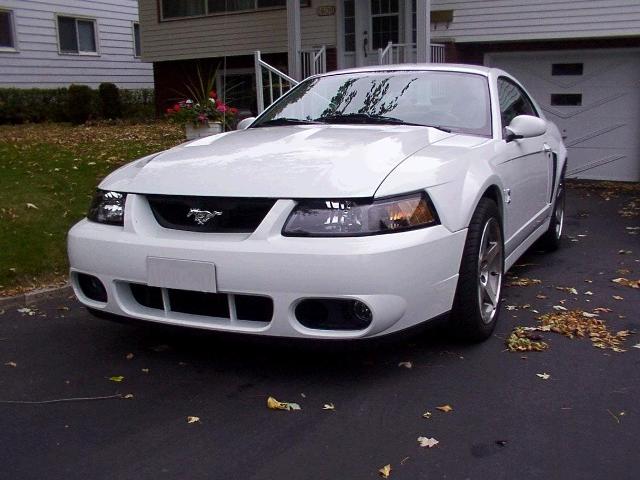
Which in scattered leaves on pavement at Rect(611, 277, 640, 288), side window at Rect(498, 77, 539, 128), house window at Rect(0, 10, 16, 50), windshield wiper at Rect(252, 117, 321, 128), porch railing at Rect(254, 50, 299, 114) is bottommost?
scattered leaves on pavement at Rect(611, 277, 640, 288)

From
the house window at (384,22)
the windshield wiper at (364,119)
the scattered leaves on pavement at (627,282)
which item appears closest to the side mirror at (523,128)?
the windshield wiper at (364,119)

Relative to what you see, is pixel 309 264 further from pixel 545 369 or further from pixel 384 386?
pixel 545 369

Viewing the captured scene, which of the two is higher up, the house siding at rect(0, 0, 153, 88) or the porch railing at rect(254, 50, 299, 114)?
the house siding at rect(0, 0, 153, 88)

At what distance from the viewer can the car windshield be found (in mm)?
4738

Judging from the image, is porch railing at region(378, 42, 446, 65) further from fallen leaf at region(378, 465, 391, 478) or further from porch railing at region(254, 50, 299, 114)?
fallen leaf at region(378, 465, 391, 478)

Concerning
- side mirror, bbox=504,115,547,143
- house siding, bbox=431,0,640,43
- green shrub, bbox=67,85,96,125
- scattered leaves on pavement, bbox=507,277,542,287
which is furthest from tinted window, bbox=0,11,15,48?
side mirror, bbox=504,115,547,143

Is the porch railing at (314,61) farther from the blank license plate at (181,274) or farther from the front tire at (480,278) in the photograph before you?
the blank license plate at (181,274)

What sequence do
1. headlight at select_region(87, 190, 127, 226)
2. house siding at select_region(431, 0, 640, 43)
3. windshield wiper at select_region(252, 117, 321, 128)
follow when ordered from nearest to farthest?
headlight at select_region(87, 190, 127, 226)
windshield wiper at select_region(252, 117, 321, 128)
house siding at select_region(431, 0, 640, 43)

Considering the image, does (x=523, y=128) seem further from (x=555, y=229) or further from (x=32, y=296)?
(x=32, y=296)

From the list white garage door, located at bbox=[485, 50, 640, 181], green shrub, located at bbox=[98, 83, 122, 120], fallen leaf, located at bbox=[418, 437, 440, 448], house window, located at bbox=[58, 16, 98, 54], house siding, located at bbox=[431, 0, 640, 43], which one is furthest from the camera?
house window, located at bbox=[58, 16, 98, 54]

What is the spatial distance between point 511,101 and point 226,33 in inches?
485

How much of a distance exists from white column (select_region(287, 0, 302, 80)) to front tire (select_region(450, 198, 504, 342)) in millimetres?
10885

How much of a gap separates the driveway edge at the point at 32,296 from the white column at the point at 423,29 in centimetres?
889

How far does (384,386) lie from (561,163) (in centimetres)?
347
